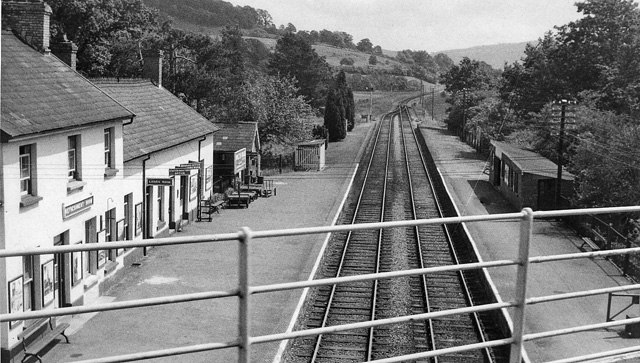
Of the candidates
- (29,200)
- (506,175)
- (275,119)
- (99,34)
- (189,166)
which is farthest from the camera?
(275,119)

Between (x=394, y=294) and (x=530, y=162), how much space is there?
21592 millimetres

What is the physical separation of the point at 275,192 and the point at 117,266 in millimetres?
18402

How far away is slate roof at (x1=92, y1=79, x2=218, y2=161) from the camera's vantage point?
Result: 84.2ft

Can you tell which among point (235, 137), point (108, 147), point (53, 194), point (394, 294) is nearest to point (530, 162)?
point (235, 137)

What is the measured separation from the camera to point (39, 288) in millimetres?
15930

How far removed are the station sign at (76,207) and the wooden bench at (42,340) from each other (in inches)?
124

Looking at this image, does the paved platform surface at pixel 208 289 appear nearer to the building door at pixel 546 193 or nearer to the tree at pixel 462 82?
the building door at pixel 546 193

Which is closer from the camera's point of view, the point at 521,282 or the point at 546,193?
the point at 521,282

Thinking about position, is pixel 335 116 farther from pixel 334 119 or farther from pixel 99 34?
pixel 99 34

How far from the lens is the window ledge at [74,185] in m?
18.0

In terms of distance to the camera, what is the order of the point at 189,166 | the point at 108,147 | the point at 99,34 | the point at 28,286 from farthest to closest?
the point at 99,34 → the point at 189,166 → the point at 108,147 → the point at 28,286

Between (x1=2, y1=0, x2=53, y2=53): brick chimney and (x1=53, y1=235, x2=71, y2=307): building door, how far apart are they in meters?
5.80

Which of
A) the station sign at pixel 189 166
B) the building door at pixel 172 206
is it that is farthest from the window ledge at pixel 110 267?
the station sign at pixel 189 166

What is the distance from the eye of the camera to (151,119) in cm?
2908
